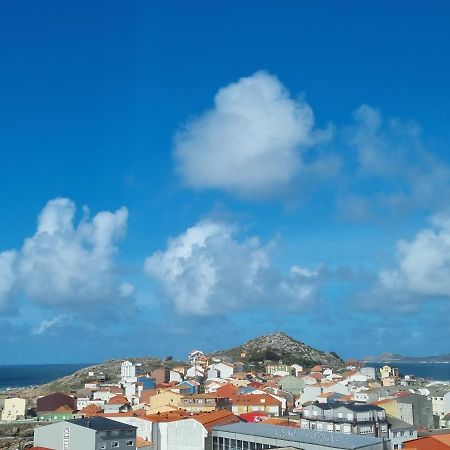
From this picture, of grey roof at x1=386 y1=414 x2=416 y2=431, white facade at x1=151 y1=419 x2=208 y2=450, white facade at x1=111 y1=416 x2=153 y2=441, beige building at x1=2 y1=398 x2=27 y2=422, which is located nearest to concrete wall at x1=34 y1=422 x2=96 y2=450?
white facade at x1=111 y1=416 x2=153 y2=441

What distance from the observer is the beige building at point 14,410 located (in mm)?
62544

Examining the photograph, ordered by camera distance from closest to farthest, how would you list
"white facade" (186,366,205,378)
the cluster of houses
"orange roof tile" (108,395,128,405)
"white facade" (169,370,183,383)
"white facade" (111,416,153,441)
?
Answer: the cluster of houses, "white facade" (111,416,153,441), "orange roof tile" (108,395,128,405), "white facade" (169,370,183,383), "white facade" (186,366,205,378)

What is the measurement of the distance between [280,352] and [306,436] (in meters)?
97.3

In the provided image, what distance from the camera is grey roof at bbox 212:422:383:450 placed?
29391 millimetres

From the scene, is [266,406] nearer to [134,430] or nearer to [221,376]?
[134,430]

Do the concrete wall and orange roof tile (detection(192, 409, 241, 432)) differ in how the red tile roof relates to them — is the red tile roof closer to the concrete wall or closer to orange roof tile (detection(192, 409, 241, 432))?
orange roof tile (detection(192, 409, 241, 432))

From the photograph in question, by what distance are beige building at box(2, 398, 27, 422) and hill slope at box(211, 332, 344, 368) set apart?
5896 centimetres

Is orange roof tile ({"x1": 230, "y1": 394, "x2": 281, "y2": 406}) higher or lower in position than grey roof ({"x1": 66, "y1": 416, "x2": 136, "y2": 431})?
higher

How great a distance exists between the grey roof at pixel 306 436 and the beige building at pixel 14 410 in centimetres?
3349

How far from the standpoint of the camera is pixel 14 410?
207 feet

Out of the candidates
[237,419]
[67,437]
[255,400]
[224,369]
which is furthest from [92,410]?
[224,369]

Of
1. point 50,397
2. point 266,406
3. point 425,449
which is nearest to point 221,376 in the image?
point 50,397

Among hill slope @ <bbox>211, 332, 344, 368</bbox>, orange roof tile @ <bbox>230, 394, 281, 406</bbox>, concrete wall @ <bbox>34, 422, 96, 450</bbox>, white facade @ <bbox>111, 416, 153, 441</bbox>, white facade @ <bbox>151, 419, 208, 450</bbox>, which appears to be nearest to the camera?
concrete wall @ <bbox>34, 422, 96, 450</bbox>

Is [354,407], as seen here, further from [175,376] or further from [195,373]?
[195,373]
